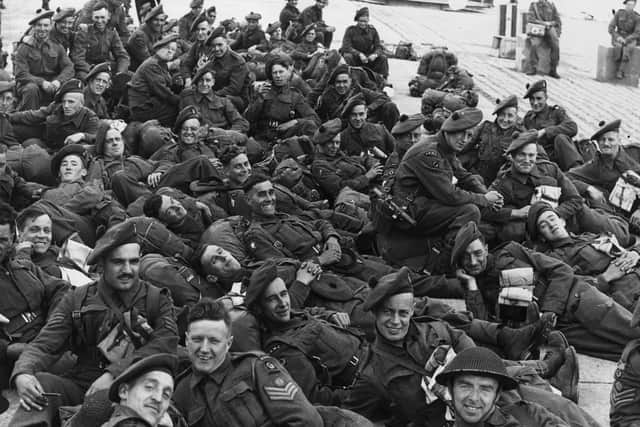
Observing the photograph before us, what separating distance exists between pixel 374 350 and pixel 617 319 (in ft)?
8.12

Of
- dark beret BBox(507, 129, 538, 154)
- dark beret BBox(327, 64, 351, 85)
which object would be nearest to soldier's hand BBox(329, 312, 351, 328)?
dark beret BBox(507, 129, 538, 154)

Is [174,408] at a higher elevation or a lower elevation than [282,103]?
higher

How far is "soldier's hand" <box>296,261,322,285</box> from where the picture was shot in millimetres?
8680

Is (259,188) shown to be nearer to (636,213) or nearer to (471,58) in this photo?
(636,213)

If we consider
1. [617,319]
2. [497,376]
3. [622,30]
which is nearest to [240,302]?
[497,376]

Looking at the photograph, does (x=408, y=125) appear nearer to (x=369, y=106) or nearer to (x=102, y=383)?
(x=369, y=106)

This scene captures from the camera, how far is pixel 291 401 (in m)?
6.24

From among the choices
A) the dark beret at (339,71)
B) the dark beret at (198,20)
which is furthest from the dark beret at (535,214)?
the dark beret at (198,20)

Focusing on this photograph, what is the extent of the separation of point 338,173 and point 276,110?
242 centimetres

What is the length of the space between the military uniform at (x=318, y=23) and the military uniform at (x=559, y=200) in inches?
349

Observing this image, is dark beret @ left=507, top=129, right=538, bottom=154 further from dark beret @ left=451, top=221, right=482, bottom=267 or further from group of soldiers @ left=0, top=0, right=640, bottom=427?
dark beret @ left=451, top=221, right=482, bottom=267

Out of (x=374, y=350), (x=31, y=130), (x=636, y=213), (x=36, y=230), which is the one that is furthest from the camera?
(x=31, y=130)

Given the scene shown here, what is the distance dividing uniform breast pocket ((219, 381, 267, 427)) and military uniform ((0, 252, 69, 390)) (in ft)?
6.58

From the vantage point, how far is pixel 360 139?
12477 mm
